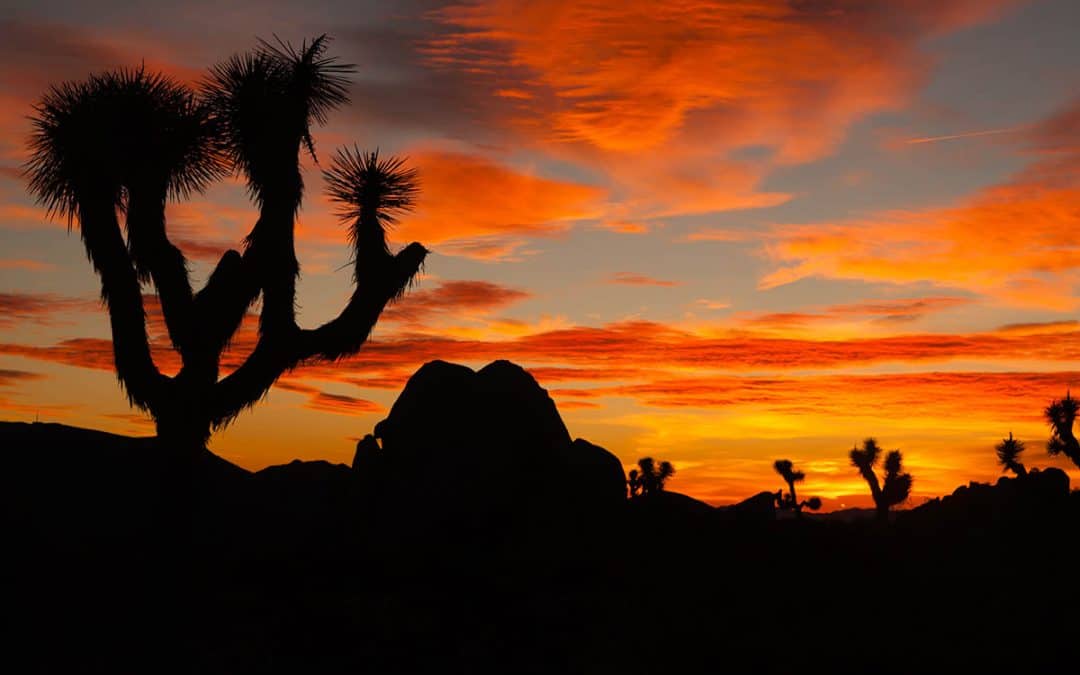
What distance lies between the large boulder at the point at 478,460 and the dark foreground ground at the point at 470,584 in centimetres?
13

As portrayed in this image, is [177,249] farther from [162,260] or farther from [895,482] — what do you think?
[895,482]

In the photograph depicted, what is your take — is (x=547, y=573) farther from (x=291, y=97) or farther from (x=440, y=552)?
(x=291, y=97)

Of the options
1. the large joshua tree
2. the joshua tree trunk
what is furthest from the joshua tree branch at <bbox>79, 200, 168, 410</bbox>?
the joshua tree trunk

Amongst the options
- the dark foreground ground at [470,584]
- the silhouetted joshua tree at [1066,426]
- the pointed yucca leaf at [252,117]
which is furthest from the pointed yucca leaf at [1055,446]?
the pointed yucca leaf at [252,117]

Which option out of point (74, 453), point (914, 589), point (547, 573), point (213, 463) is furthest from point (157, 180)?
point (914, 589)

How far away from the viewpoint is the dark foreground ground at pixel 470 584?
42.7 feet

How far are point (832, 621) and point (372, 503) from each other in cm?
815

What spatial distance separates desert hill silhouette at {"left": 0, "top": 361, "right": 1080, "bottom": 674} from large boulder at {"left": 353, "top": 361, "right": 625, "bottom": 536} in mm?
41

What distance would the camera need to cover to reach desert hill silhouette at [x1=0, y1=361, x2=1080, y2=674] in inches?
517

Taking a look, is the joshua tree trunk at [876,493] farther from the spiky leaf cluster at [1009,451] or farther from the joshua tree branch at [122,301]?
the joshua tree branch at [122,301]

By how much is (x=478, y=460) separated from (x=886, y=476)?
24112mm

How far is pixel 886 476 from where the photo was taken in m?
37.2

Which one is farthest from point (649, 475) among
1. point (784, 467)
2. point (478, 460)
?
point (478, 460)

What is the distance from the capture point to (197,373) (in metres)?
15.0
